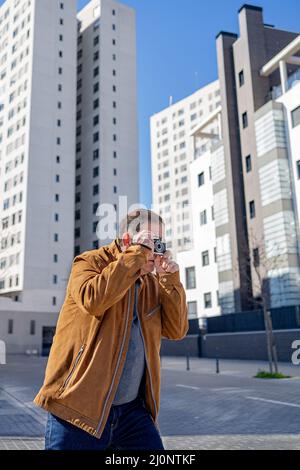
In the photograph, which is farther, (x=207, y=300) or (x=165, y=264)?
(x=207, y=300)

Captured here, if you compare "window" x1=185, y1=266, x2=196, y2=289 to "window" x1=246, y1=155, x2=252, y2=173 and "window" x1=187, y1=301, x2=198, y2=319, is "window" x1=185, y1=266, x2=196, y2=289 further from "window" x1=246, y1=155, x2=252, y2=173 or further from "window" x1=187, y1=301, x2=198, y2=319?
"window" x1=246, y1=155, x2=252, y2=173

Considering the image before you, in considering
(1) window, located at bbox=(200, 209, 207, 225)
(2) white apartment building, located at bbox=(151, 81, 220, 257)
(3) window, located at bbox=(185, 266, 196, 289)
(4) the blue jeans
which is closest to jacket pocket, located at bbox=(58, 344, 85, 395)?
(4) the blue jeans

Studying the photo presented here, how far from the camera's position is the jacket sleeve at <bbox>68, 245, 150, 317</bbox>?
2.29 metres

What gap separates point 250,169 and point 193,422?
95.7 feet

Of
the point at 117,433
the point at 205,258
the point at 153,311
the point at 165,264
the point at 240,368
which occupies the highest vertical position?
the point at 205,258

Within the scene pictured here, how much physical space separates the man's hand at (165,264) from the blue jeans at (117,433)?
2.20 feet

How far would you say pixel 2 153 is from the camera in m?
62.7

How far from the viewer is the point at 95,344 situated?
2404 mm

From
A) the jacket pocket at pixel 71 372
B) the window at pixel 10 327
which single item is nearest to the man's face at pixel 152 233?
the jacket pocket at pixel 71 372

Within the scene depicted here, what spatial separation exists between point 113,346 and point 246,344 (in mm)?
28757

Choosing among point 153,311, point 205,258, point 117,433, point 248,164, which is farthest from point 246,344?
point 117,433

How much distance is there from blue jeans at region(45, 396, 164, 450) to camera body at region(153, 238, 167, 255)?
2.50 ft

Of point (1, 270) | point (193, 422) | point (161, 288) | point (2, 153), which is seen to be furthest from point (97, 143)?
point (161, 288)

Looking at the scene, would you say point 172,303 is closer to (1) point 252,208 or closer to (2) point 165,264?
(2) point 165,264
